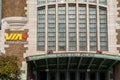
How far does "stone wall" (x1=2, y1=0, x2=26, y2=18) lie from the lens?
39062mm

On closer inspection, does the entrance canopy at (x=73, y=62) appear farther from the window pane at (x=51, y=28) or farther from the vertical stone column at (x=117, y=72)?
the window pane at (x=51, y=28)

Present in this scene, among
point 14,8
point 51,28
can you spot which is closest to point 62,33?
point 51,28

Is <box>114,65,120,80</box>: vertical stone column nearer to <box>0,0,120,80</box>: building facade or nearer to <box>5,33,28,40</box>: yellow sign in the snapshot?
<box>0,0,120,80</box>: building facade

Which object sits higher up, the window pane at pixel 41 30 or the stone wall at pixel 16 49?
the window pane at pixel 41 30

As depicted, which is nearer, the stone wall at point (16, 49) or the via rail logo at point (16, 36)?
the stone wall at point (16, 49)

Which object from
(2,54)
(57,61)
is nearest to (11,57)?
(2,54)

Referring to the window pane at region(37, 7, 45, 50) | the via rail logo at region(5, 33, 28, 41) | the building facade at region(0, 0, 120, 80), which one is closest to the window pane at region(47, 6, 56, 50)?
the building facade at region(0, 0, 120, 80)

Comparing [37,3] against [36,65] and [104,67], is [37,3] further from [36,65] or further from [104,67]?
[104,67]

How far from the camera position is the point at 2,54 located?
36156mm

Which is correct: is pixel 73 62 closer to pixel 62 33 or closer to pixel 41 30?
pixel 62 33

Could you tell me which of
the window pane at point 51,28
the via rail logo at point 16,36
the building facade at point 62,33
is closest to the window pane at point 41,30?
the building facade at point 62,33

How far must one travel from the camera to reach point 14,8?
3916 cm

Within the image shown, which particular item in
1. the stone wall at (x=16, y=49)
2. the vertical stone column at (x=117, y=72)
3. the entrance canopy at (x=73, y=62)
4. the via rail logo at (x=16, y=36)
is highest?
the via rail logo at (x=16, y=36)

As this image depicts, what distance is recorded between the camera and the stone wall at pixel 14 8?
128 feet
